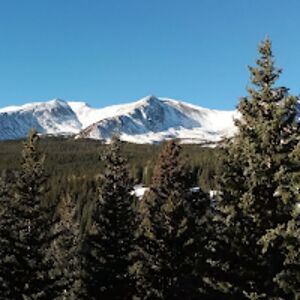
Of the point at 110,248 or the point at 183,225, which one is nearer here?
the point at 110,248

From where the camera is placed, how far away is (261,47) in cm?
2117


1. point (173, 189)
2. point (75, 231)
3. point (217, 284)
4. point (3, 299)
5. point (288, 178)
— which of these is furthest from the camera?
point (75, 231)

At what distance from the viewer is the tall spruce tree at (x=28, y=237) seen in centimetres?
2702

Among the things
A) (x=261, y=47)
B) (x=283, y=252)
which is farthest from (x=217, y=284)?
(x=261, y=47)

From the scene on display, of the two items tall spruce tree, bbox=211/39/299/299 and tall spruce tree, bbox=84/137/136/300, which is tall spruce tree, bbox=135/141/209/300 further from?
tall spruce tree, bbox=211/39/299/299

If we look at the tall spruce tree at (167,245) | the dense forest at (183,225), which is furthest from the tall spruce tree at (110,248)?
the tall spruce tree at (167,245)

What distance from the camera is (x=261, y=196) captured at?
19797mm

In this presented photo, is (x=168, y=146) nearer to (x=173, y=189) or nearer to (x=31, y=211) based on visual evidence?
(x=173, y=189)

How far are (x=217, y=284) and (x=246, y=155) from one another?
16.6 ft

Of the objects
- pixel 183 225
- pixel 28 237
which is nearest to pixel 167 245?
pixel 183 225

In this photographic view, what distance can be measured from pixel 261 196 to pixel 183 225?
408 inches

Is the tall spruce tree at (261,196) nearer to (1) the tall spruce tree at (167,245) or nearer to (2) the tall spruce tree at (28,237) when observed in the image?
(1) the tall spruce tree at (167,245)

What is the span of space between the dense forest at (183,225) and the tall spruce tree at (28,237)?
0.05 m

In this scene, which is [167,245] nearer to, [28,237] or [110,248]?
[110,248]
